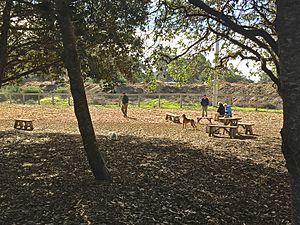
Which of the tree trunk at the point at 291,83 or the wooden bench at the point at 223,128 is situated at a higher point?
the tree trunk at the point at 291,83

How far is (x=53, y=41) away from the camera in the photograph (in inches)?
399

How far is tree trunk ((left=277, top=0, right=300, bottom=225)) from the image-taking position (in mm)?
2623

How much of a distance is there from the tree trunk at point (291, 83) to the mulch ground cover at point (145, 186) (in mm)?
2575

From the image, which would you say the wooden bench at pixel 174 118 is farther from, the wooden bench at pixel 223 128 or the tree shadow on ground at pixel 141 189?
the tree shadow on ground at pixel 141 189

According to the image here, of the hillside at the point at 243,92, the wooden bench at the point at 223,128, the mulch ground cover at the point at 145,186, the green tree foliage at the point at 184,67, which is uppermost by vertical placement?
the green tree foliage at the point at 184,67

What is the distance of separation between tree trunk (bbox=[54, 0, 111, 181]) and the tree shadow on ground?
27.6 inches

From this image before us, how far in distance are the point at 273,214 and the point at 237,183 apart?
1616mm

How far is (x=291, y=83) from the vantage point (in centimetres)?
266

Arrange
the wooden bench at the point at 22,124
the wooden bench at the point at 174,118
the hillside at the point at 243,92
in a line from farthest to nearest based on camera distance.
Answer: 1. the hillside at the point at 243,92
2. the wooden bench at the point at 174,118
3. the wooden bench at the point at 22,124

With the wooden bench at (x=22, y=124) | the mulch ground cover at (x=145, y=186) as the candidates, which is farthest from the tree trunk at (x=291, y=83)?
the wooden bench at (x=22, y=124)

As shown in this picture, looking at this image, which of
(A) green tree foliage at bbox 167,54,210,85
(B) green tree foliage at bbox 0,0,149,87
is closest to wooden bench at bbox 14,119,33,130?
(B) green tree foliage at bbox 0,0,149,87

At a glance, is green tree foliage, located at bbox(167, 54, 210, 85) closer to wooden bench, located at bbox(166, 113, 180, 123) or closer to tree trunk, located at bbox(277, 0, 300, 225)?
wooden bench, located at bbox(166, 113, 180, 123)

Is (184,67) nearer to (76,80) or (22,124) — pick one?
(22,124)

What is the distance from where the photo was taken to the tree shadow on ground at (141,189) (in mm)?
5090
